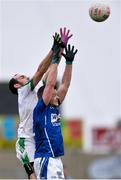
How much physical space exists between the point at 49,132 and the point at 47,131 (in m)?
0.03

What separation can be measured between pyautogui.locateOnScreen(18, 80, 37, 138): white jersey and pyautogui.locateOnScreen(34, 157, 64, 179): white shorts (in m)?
0.82

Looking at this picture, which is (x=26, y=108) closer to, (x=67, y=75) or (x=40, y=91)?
(x=40, y=91)

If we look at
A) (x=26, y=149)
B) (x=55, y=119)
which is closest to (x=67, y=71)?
(x=55, y=119)

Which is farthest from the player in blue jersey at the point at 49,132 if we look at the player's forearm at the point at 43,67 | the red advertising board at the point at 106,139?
the red advertising board at the point at 106,139

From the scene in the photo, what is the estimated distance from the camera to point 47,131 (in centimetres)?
1045

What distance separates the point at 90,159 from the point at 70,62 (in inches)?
423

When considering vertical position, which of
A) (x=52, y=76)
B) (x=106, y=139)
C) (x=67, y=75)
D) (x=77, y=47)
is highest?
(x=52, y=76)

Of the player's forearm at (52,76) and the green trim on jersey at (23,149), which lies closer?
the player's forearm at (52,76)

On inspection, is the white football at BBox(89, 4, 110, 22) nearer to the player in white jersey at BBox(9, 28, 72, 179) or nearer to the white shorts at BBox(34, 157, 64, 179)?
the player in white jersey at BBox(9, 28, 72, 179)

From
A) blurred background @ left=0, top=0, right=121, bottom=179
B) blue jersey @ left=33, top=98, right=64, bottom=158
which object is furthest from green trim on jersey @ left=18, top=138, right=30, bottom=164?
blurred background @ left=0, top=0, right=121, bottom=179

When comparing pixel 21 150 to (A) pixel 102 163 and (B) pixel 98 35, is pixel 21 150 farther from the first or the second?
(B) pixel 98 35

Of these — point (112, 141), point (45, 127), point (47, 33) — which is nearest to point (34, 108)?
point (45, 127)

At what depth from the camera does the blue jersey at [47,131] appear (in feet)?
34.2

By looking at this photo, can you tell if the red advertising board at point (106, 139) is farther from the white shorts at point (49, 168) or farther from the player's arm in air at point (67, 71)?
the white shorts at point (49, 168)
